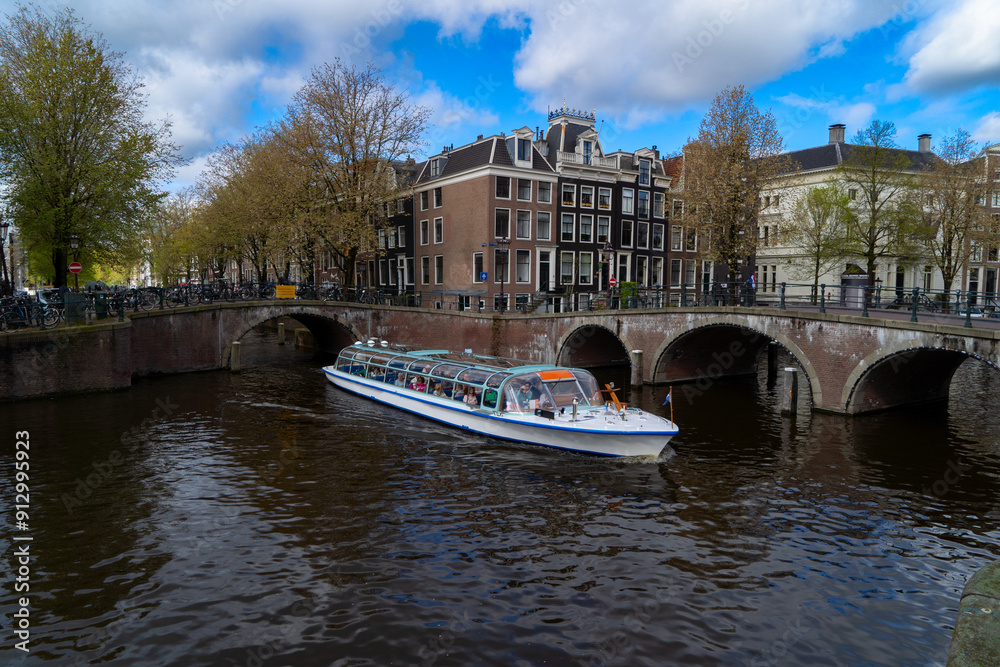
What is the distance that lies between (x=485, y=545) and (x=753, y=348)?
83.4ft

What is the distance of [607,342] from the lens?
120 feet

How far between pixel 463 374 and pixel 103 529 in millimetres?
11759

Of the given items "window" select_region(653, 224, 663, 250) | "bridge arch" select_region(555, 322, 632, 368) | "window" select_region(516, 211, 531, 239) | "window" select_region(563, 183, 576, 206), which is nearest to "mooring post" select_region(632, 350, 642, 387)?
"bridge arch" select_region(555, 322, 632, 368)

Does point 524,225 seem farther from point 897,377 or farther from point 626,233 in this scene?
point 897,377

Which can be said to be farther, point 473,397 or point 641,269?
point 641,269

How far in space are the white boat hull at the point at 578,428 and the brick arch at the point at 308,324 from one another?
56.5ft

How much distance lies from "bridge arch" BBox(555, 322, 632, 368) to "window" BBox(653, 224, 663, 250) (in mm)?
15773

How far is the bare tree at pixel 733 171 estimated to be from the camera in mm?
33906

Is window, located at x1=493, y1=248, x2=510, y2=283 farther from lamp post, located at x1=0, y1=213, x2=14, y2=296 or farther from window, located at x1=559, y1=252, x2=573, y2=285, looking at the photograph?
lamp post, located at x1=0, y1=213, x2=14, y2=296

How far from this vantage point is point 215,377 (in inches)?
1234

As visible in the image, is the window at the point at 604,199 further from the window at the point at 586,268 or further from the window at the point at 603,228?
the window at the point at 586,268

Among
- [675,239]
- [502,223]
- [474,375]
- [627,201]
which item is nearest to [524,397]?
[474,375]

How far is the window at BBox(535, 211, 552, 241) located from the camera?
44.3 meters

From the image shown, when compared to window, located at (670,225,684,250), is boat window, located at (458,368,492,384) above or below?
below
